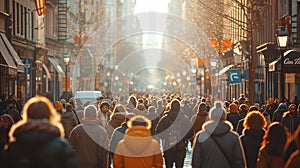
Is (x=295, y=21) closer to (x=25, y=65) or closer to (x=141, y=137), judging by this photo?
(x=25, y=65)

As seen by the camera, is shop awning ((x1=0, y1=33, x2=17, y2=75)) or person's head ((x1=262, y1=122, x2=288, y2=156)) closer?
person's head ((x1=262, y1=122, x2=288, y2=156))

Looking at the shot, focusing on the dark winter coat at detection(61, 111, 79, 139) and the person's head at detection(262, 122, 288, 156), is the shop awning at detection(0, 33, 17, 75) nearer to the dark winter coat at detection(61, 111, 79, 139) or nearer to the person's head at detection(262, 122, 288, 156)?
the dark winter coat at detection(61, 111, 79, 139)

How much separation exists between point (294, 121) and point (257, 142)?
5669 millimetres

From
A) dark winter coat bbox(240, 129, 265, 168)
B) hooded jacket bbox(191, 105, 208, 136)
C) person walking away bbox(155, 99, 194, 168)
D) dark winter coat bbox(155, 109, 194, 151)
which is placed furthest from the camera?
hooded jacket bbox(191, 105, 208, 136)

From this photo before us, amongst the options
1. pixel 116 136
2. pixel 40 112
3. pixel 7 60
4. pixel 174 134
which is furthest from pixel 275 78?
pixel 40 112

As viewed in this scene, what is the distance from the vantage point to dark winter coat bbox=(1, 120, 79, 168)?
8523 mm

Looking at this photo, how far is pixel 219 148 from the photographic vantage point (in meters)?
12.8

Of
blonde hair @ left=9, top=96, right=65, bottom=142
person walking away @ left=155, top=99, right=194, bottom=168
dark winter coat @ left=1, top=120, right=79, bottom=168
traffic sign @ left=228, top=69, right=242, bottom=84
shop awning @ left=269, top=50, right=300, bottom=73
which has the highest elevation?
shop awning @ left=269, top=50, right=300, bottom=73

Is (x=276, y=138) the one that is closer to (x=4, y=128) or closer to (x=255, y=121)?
(x=255, y=121)

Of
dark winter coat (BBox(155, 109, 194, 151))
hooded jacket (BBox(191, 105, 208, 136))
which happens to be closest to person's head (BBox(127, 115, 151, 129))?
dark winter coat (BBox(155, 109, 194, 151))

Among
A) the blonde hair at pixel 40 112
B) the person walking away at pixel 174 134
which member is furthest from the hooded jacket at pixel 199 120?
the blonde hair at pixel 40 112

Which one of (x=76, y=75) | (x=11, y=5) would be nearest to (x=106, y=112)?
(x=11, y=5)

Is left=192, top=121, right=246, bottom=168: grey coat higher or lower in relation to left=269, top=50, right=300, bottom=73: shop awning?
lower

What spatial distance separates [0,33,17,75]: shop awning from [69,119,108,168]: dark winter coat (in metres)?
25.5
